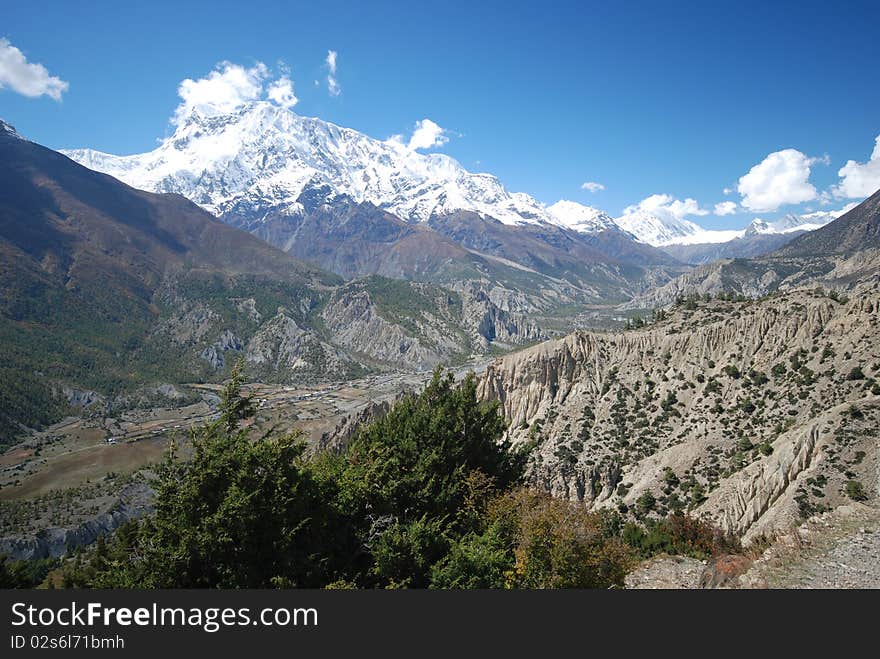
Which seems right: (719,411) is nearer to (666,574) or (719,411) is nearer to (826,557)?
(666,574)

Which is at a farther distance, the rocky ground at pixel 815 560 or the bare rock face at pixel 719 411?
the bare rock face at pixel 719 411

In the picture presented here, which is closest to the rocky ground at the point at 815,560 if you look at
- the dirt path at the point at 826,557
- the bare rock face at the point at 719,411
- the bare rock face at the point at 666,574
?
the dirt path at the point at 826,557

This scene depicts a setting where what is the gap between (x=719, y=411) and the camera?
56.8 metres

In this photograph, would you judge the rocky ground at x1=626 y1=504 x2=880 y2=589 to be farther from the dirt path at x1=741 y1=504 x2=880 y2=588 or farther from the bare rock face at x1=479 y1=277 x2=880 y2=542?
the bare rock face at x1=479 y1=277 x2=880 y2=542

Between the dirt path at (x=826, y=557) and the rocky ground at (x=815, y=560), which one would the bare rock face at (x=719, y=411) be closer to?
the rocky ground at (x=815, y=560)

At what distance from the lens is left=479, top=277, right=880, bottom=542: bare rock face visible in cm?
3959

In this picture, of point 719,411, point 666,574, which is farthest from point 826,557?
point 719,411

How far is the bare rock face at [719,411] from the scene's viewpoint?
3959 cm

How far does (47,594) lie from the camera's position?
11.5m

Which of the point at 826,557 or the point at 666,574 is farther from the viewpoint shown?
the point at 666,574

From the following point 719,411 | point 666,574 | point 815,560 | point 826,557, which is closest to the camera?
point 815,560

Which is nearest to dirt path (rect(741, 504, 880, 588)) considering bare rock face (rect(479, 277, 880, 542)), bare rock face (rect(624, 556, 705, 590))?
bare rock face (rect(624, 556, 705, 590))

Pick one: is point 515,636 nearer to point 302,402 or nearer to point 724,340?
point 724,340

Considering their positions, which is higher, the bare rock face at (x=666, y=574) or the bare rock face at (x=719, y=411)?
the bare rock face at (x=719, y=411)
